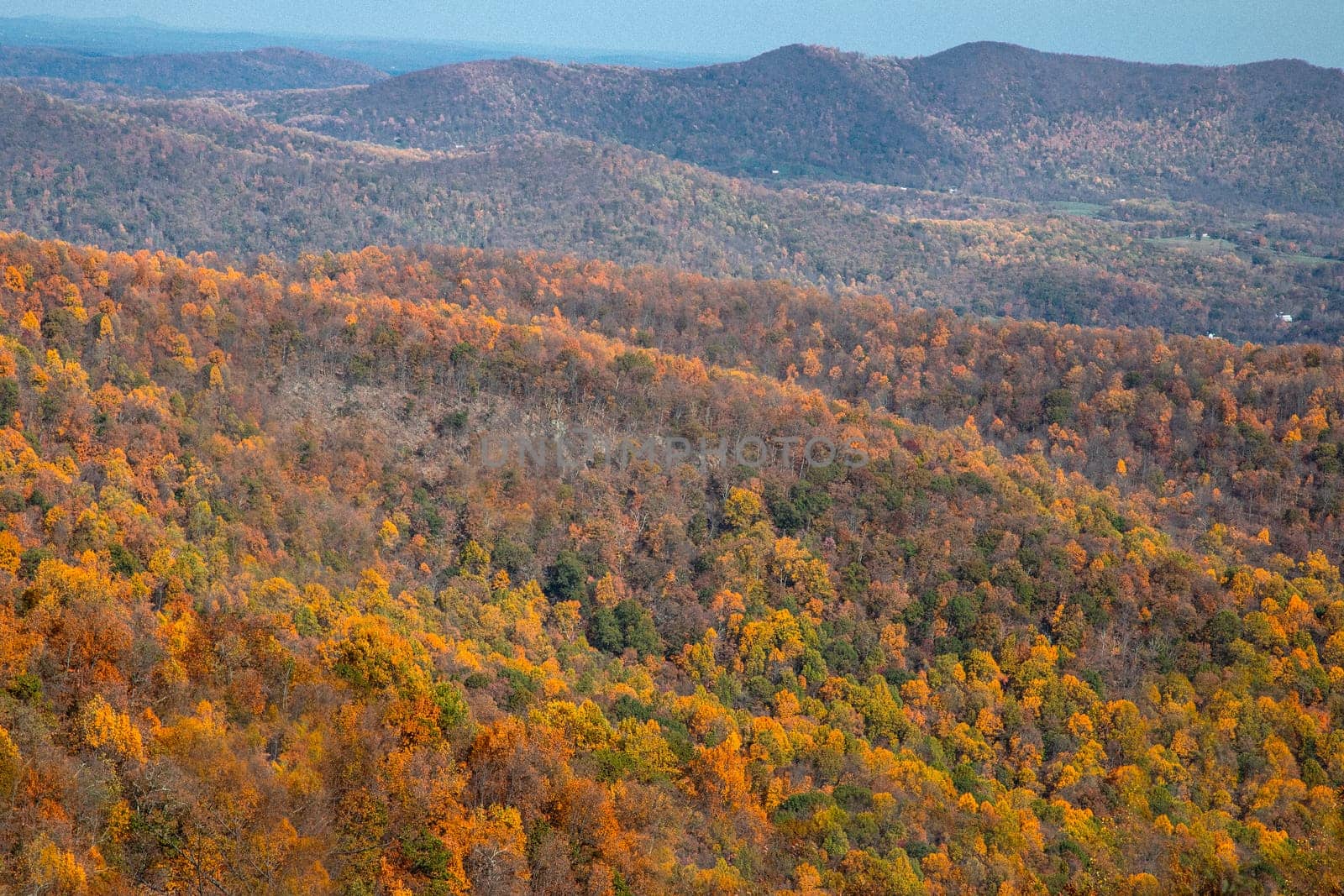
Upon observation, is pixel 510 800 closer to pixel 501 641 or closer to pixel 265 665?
pixel 265 665

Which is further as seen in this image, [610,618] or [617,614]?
[617,614]

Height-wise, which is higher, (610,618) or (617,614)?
(610,618)

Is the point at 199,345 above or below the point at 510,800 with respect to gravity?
above

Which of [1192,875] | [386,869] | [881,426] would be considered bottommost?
[1192,875]

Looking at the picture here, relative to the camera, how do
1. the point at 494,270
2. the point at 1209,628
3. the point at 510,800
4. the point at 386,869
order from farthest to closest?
the point at 494,270
the point at 1209,628
the point at 510,800
the point at 386,869

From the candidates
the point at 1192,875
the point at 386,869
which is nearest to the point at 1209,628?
the point at 1192,875

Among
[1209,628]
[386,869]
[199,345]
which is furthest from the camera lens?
[199,345]

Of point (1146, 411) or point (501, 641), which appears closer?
point (501, 641)

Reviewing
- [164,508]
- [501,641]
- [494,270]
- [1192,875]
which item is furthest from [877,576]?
[494,270]
